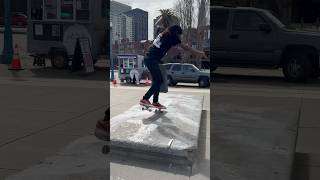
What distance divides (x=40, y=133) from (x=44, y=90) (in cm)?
41

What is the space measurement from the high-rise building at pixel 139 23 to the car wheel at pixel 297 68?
0.64 metres

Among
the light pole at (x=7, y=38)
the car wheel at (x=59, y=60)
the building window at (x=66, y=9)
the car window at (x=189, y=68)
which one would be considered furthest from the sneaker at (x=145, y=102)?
the light pole at (x=7, y=38)

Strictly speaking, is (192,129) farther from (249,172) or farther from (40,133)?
(40,133)

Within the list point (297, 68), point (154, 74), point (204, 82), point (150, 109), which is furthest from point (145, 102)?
point (297, 68)

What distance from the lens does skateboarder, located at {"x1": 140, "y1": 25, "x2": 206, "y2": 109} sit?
2.17 meters

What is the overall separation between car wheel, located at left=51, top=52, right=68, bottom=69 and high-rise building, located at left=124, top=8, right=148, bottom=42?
1.16 ft

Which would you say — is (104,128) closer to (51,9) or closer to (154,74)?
(154,74)

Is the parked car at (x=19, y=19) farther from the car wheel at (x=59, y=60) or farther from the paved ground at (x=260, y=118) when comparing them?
the paved ground at (x=260, y=118)

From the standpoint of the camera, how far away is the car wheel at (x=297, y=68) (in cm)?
187

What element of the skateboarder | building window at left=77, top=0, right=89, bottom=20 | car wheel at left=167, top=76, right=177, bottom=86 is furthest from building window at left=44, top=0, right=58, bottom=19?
car wheel at left=167, top=76, right=177, bottom=86

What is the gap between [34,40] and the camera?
89.8 inches

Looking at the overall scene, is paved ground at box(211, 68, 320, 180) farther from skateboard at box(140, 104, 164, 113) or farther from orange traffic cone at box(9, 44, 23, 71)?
orange traffic cone at box(9, 44, 23, 71)

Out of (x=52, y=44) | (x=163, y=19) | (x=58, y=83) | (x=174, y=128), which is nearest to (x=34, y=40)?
(x=52, y=44)

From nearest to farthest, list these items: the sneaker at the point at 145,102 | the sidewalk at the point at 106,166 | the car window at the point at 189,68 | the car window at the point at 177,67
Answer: the car window at the point at 189,68 → the car window at the point at 177,67 → the sneaker at the point at 145,102 → the sidewalk at the point at 106,166
